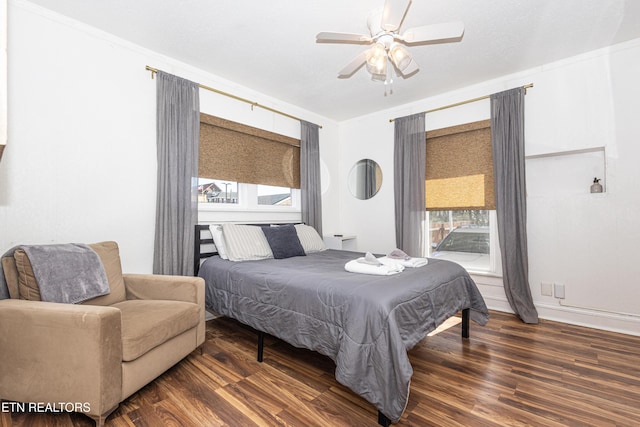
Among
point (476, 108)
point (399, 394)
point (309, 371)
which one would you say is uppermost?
point (476, 108)

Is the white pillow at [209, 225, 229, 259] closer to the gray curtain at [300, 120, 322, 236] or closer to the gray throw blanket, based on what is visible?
the gray throw blanket

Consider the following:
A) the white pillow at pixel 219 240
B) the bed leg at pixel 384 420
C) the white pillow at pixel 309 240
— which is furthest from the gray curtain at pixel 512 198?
the white pillow at pixel 219 240

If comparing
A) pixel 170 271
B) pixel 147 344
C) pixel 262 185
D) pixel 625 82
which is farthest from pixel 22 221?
pixel 625 82

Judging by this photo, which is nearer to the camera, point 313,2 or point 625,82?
point 313,2

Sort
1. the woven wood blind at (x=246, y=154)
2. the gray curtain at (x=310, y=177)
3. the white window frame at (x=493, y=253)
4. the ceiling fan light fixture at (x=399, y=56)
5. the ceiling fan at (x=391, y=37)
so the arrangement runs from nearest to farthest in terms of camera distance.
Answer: the ceiling fan at (x=391, y=37) → the ceiling fan light fixture at (x=399, y=56) → the woven wood blind at (x=246, y=154) → the white window frame at (x=493, y=253) → the gray curtain at (x=310, y=177)

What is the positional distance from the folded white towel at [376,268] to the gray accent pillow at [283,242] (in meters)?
1.04

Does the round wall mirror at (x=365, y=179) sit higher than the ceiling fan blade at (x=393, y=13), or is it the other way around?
the ceiling fan blade at (x=393, y=13)

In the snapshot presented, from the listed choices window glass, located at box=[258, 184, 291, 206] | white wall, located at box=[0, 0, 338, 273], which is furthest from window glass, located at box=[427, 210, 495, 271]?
white wall, located at box=[0, 0, 338, 273]

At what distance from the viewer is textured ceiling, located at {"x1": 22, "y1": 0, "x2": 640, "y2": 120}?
91.4 inches

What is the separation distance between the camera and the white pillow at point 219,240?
3.01 meters

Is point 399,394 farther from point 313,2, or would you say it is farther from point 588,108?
point 588,108

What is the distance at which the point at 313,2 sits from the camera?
7.46 feet

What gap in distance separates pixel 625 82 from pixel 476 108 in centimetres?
128

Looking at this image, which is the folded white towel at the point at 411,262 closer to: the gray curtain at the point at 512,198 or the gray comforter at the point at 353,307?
the gray comforter at the point at 353,307
